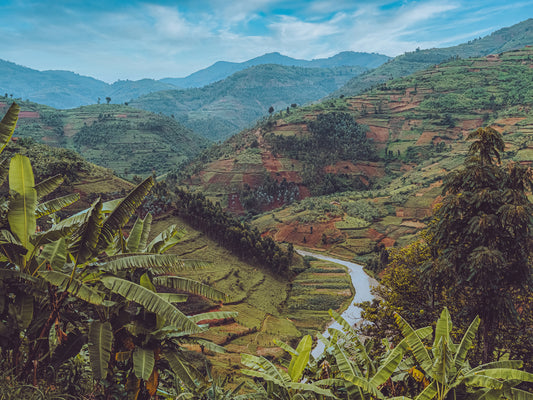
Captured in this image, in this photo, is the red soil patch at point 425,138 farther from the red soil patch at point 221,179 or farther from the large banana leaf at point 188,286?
the large banana leaf at point 188,286

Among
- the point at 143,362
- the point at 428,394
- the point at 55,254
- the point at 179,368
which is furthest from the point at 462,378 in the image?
the point at 55,254

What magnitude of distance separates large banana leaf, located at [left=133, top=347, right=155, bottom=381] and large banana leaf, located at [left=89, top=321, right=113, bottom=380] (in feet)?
1.47

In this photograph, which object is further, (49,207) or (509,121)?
(509,121)

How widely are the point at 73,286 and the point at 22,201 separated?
2337 mm

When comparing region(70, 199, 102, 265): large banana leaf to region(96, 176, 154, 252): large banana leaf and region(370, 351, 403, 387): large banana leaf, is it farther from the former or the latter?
region(370, 351, 403, 387): large banana leaf

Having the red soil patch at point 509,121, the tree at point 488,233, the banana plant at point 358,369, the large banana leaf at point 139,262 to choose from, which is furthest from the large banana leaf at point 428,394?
the red soil patch at point 509,121

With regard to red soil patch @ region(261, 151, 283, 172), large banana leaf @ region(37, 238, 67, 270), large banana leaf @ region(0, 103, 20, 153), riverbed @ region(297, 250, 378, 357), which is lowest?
riverbed @ region(297, 250, 378, 357)

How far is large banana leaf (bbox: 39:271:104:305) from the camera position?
5.48m

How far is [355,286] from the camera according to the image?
140ft

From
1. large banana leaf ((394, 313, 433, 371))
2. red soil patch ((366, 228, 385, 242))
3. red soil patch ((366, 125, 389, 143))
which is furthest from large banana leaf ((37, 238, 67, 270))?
red soil patch ((366, 125, 389, 143))

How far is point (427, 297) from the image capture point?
17.3m

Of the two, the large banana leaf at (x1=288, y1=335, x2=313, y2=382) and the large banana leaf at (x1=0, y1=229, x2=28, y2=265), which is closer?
the large banana leaf at (x1=288, y1=335, x2=313, y2=382)

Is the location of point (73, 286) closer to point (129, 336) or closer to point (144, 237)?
point (129, 336)

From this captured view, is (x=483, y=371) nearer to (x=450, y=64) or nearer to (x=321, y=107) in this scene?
(x=321, y=107)
